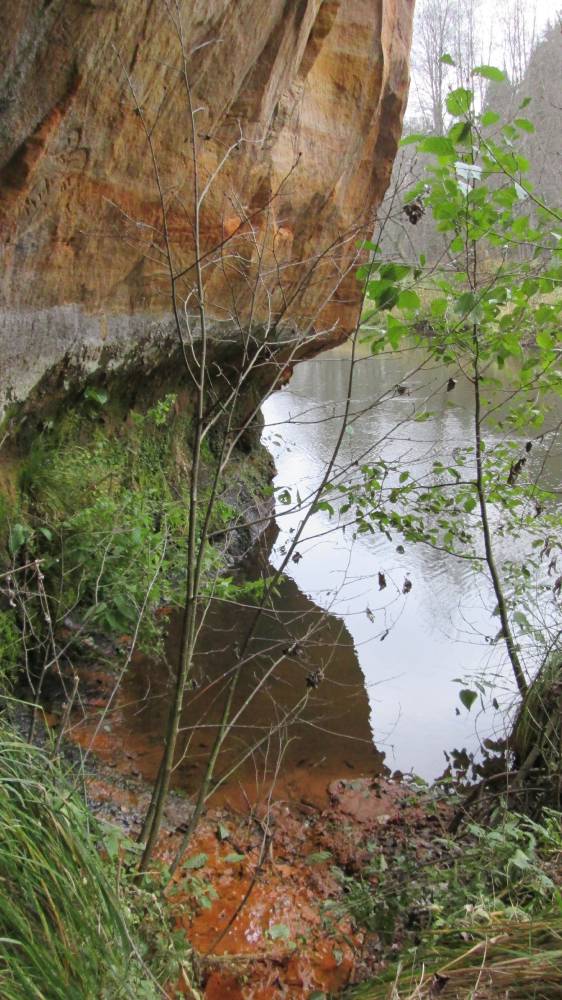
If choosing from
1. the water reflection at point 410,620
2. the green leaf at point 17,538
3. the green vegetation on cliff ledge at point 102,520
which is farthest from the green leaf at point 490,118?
the green leaf at point 17,538

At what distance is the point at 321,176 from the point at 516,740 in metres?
4.06

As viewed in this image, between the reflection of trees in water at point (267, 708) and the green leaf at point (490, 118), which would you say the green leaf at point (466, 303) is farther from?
the reflection of trees in water at point (267, 708)

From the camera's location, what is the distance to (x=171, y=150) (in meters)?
4.32

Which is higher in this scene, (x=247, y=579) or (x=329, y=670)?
(x=247, y=579)

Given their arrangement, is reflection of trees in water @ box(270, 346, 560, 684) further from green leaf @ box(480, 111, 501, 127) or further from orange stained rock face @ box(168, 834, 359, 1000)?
orange stained rock face @ box(168, 834, 359, 1000)

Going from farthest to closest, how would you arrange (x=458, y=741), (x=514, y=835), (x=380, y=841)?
(x=458, y=741) → (x=380, y=841) → (x=514, y=835)

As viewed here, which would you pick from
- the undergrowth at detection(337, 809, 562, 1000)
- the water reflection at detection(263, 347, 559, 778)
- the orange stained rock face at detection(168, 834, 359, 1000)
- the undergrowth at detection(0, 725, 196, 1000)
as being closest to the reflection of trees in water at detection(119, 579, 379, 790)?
the water reflection at detection(263, 347, 559, 778)

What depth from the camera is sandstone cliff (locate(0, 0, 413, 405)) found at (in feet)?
11.2

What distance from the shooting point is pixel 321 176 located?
563 centimetres

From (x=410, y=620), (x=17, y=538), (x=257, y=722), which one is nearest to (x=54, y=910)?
(x=17, y=538)

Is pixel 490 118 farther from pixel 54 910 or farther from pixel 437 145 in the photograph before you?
pixel 54 910

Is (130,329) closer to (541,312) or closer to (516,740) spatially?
(541,312)

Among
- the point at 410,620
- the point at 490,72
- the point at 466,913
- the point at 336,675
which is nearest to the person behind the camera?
the point at 466,913

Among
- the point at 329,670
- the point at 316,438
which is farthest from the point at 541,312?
the point at 316,438
